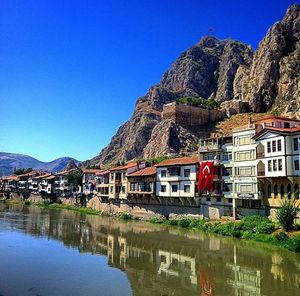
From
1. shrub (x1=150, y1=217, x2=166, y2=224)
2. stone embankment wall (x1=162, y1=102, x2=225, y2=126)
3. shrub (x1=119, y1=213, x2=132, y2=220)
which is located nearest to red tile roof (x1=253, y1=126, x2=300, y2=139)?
shrub (x1=150, y1=217, x2=166, y2=224)

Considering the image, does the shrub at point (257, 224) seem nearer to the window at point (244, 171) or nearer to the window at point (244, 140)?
the window at point (244, 171)

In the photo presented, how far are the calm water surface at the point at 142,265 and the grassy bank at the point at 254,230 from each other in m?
1.75

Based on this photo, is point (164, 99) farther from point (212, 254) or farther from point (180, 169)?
Answer: point (212, 254)

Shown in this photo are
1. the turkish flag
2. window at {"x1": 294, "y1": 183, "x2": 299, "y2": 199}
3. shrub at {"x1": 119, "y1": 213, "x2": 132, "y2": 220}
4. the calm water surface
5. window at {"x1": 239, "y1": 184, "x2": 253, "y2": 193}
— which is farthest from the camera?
shrub at {"x1": 119, "y1": 213, "x2": 132, "y2": 220}

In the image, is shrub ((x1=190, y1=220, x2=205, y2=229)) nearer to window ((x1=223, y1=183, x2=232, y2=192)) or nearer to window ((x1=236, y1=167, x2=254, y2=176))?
window ((x1=223, y1=183, x2=232, y2=192))

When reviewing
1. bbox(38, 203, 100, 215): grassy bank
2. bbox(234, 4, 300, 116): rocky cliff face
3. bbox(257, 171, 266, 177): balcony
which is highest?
bbox(234, 4, 300, 116): rocky cliff face

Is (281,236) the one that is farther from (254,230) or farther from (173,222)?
(173,222)

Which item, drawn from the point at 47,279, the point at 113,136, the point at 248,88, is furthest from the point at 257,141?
the point at 113,136

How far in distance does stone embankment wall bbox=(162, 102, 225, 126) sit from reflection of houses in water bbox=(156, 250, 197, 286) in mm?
96658

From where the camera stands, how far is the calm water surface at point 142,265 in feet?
84.6

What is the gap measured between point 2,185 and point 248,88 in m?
113

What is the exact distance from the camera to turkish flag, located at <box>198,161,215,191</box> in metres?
59.2

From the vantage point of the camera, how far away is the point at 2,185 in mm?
163625

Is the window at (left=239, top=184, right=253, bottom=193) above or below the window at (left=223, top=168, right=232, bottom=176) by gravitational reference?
below
